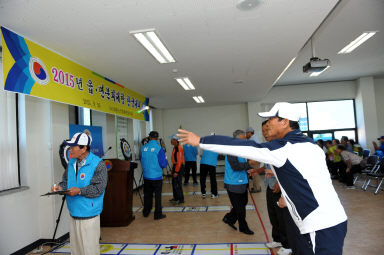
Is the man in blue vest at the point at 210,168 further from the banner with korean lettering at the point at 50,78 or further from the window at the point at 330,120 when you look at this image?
the window at the point at 330,120

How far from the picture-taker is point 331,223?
4.87 ft

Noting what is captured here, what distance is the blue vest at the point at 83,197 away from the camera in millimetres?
2418

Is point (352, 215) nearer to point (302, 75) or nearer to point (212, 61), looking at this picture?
point (212, 61)

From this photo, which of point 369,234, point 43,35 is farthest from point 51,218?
point 369,234

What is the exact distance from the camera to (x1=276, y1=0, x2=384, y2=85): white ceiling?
4.63 metres

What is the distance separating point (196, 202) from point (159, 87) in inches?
125

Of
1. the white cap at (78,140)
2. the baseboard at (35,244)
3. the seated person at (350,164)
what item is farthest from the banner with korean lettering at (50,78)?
the seated person at (350,164)

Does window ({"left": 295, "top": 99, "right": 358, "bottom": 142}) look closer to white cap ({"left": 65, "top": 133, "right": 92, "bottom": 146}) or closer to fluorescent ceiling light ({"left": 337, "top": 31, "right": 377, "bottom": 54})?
fluorescent ceiling light ({"left": 337, "top": 31, "right": 377, "bottom": 54})

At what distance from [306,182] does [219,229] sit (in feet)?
10.3

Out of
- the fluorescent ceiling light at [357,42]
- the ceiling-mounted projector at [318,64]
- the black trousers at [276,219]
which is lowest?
the black trousers at [276,219]

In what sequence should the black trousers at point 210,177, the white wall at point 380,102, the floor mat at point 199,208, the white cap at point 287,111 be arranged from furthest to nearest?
1. the white wall at point 380,102
2. the black trousers at point 210,177
3. the floor mat at point 199,208
4. the white cap at point 287,111

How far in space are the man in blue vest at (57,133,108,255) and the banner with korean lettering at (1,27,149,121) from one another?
4.54 feet

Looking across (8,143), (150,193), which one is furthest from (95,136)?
(8,143)

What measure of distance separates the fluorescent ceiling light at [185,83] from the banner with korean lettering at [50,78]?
5.25ft
